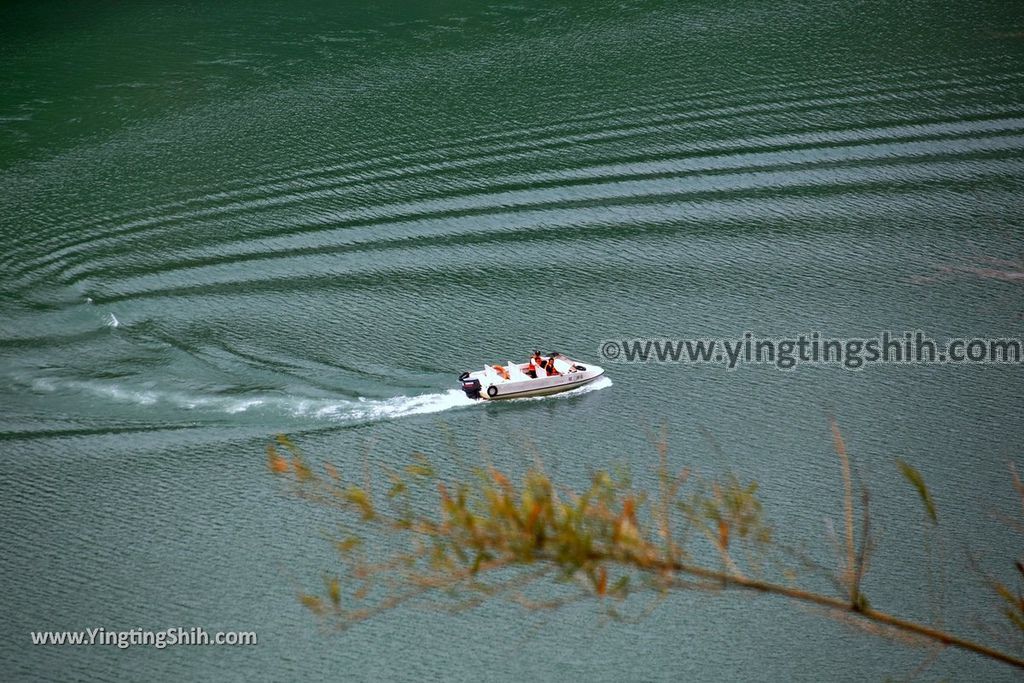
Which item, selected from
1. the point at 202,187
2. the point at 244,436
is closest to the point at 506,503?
the point at 244,436

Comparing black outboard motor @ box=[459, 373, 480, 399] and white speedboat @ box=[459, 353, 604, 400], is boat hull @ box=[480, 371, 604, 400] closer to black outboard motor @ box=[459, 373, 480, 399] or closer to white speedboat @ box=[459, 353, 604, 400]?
white speedboat @ box=[459, 353, 604, 400]

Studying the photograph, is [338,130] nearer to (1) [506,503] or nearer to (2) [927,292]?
(2) [927,292]

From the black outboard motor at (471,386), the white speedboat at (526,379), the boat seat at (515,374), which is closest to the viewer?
the black outboard motor at (471,386)

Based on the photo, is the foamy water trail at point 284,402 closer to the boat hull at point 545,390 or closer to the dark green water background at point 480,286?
the dark green water background at point 480,286

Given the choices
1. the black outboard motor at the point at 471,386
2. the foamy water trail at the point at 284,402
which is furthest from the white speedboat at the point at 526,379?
the foamy water trail at the point at 284,402

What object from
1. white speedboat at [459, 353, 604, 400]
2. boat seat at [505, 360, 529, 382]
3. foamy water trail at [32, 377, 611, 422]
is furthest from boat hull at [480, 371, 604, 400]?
foamy water trail at [32, 377, 611, 422]

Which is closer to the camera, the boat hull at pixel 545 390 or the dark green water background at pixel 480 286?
the dark green water background at pixel 480 286

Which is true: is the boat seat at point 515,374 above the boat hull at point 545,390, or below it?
above
